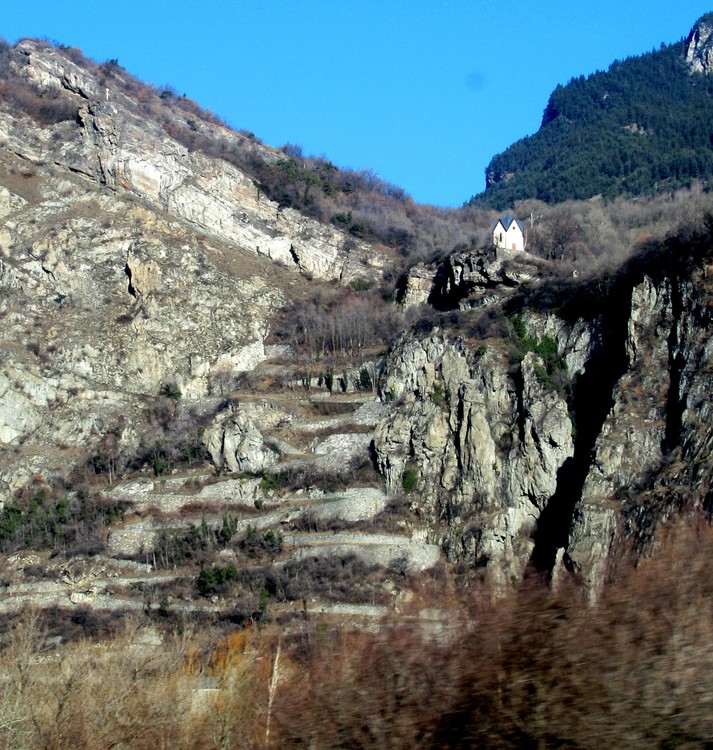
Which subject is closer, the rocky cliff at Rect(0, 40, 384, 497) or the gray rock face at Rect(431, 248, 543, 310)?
the rocky cliff at Rect(0, 40, 384, 497)

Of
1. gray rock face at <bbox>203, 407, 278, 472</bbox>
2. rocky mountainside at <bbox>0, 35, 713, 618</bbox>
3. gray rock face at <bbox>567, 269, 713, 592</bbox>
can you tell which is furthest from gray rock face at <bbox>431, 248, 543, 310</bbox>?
gray rock face at <bbox>203, 407, 278, 472</bbox>

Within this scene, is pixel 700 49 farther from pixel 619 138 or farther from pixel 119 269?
pixel 119 269

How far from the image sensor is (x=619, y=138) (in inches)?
3851

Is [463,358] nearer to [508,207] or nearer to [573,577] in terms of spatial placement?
[573,577]

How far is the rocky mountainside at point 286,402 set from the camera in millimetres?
37031

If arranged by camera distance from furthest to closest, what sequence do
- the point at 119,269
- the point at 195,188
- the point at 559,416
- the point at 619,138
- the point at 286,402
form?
the point at 619,138 → the point at 195,188 → the point at 119,269 → the point at 286,402 → the point at 559,416

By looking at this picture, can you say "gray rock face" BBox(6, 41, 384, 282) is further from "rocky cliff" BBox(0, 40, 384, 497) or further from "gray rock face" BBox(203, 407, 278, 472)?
"gray rock face" BBox(203, 407, 278, 472)

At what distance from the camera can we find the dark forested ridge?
88.2m

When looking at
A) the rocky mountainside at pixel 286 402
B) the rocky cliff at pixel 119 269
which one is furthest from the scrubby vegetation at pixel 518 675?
the rocky cliff at pixel 119 269

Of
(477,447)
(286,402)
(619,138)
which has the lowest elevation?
(477,447)

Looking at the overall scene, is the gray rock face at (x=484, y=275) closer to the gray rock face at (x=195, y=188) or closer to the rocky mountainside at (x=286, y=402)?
the rocky mountainside at (x=286, y=402)

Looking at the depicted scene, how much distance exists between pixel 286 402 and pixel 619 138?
201ft

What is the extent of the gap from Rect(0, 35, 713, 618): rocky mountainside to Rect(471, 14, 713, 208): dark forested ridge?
112 feet

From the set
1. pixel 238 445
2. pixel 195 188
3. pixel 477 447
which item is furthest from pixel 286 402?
pixel 195 188
